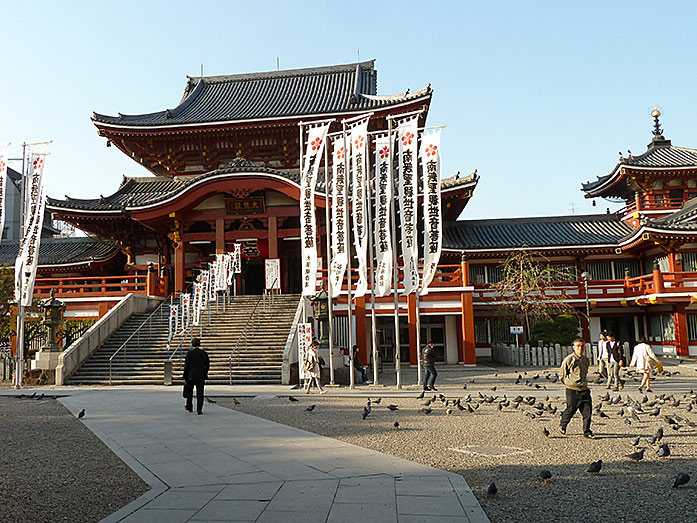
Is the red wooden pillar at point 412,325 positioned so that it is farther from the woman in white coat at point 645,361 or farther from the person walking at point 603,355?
the woman in white coat at point 645,361

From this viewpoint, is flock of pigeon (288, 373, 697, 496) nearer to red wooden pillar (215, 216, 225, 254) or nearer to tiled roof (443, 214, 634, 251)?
red wooden pillar (215, 216, 225, 254)

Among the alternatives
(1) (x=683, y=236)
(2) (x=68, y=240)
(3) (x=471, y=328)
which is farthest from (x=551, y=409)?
(2) (x=68, y=240)

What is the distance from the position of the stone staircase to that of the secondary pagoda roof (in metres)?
18.1

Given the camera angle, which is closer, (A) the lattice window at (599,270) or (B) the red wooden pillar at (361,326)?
(B) the red wooden pillar at (361,326)

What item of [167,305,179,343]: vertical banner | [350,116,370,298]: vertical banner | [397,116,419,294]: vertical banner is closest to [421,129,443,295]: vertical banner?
[397,116,419,294]: vertical banner

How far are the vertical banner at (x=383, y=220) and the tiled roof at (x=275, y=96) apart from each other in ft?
37.2

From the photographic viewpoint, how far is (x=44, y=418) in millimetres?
11383

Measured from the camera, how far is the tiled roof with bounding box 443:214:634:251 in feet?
90.7

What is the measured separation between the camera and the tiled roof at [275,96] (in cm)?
2831

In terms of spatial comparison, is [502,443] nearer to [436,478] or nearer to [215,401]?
[436,478]

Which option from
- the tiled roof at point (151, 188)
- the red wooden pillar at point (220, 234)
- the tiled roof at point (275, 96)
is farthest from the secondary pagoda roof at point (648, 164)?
the red wooden pillar at point (220, 234)

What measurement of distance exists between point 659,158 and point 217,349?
80.6 feet

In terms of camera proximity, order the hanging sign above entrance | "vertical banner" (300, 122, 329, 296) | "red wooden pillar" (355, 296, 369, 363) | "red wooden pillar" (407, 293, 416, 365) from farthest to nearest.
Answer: the hanging sign above entrance → "red wooden pillar" (407, 293, 416, 365) → "red wooden pillar" (355, 296, 369, 363) → "vertical banner" (300, 122, 329, 296)

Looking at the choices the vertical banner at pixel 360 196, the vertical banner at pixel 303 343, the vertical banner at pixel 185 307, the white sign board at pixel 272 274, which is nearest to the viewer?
the vertical banner at pixel 360 196
